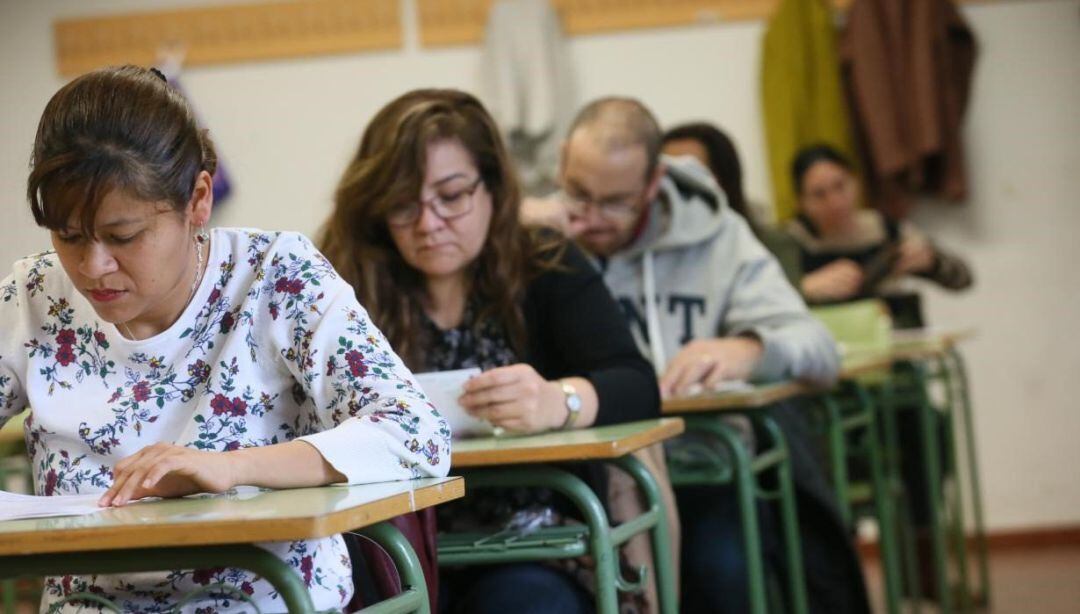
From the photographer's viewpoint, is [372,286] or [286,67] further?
[286,67]

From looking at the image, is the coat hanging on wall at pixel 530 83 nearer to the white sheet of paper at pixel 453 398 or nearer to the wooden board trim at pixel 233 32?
the wooden board trim at pixel 233 32

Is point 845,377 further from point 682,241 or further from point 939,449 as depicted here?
point 939,449

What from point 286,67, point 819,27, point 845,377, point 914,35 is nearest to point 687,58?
point 819,27

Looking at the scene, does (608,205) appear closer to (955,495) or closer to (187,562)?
(187,562)

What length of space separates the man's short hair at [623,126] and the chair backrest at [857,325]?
1.17m

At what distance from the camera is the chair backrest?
393 cm

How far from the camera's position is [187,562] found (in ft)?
3.88

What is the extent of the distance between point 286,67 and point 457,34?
69 cm

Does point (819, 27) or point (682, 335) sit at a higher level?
point (819, 27)

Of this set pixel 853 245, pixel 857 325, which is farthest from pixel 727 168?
pixel 853 245

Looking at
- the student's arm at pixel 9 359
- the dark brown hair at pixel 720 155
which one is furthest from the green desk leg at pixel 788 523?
the student's arm at pixel 9 359

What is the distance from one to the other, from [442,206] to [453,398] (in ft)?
1.14

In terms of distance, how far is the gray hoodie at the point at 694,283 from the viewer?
292 cm

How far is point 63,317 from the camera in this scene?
151 centimetres
